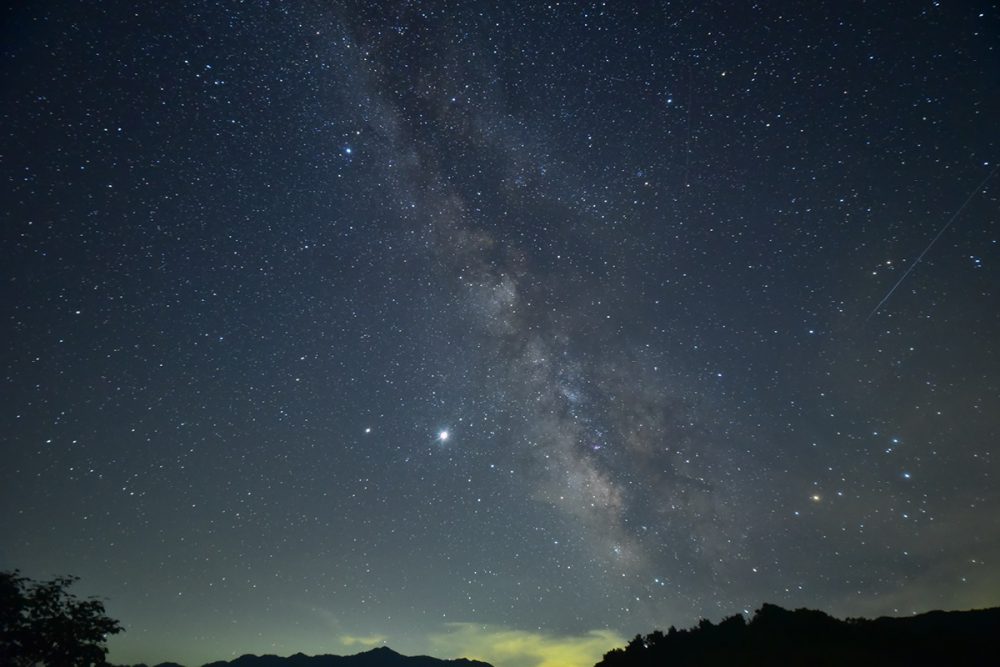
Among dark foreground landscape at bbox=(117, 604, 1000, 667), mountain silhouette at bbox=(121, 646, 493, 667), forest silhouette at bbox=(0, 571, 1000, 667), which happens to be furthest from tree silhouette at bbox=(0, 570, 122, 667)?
mountain silhouette at bbox=(121, 646, 493, 667)

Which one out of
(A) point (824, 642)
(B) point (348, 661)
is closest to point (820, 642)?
(A) point (824, 642)

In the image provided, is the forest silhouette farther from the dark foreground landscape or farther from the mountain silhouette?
the mountain silhouette

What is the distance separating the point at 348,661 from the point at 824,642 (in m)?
122

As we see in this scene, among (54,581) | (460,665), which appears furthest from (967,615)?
(460,665)

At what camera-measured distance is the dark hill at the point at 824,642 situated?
35.4 ft

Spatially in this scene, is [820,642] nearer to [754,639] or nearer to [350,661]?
[754,639]

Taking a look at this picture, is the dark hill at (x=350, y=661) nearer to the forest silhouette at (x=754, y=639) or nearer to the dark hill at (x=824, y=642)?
the forest silhouette at (x=754, y=639)

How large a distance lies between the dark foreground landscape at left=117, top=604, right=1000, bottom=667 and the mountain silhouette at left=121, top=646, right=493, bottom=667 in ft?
341

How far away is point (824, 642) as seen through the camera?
11945mm

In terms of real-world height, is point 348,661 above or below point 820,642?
below

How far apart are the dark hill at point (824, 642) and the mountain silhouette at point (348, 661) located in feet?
343

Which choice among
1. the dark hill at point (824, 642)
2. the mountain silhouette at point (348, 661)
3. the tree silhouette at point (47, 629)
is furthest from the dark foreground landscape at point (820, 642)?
the mountain silhouette at point (348, 661)

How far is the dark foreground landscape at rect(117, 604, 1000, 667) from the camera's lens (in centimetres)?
1081

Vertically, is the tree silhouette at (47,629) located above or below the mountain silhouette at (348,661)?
above
